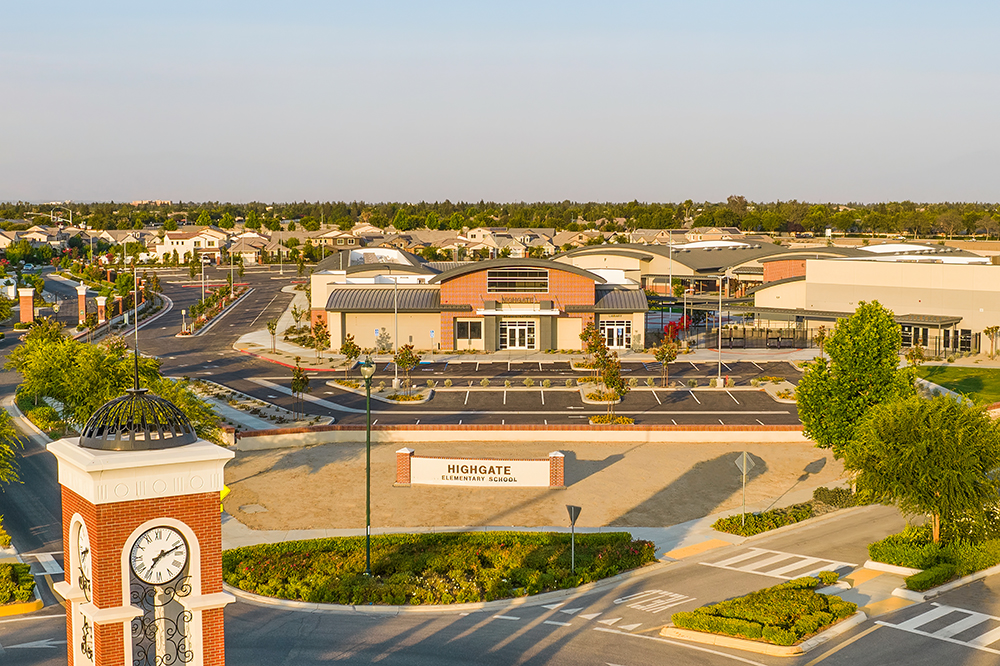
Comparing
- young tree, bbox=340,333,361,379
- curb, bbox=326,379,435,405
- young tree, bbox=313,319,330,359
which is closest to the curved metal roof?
young tree, bbox=313,319,330,359

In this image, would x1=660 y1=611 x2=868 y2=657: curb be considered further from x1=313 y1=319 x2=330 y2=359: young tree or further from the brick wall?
the brick wall

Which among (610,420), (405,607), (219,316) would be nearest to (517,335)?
(610,420)

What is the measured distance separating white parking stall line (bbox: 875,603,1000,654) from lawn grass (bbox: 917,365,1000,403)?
106ft

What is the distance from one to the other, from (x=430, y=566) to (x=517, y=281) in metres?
47.5

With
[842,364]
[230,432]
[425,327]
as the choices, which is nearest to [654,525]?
[842,364]

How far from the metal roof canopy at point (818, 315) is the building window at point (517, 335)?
54.6ft

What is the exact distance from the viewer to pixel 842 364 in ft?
117

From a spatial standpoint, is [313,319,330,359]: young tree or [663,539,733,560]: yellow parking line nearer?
[663,539,733,560]: yellow parking line

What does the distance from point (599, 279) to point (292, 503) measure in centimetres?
4378

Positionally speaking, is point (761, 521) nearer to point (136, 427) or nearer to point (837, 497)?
point (837, 497)

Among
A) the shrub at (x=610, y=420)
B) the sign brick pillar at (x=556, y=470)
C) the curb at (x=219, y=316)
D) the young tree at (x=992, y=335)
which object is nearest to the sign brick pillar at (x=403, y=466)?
the sign brick pillar at (x=556, y=470)

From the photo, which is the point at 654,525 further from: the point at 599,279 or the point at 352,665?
the point at 599,279

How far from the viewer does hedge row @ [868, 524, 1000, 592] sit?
25969 millimetres

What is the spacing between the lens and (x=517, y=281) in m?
72.7
